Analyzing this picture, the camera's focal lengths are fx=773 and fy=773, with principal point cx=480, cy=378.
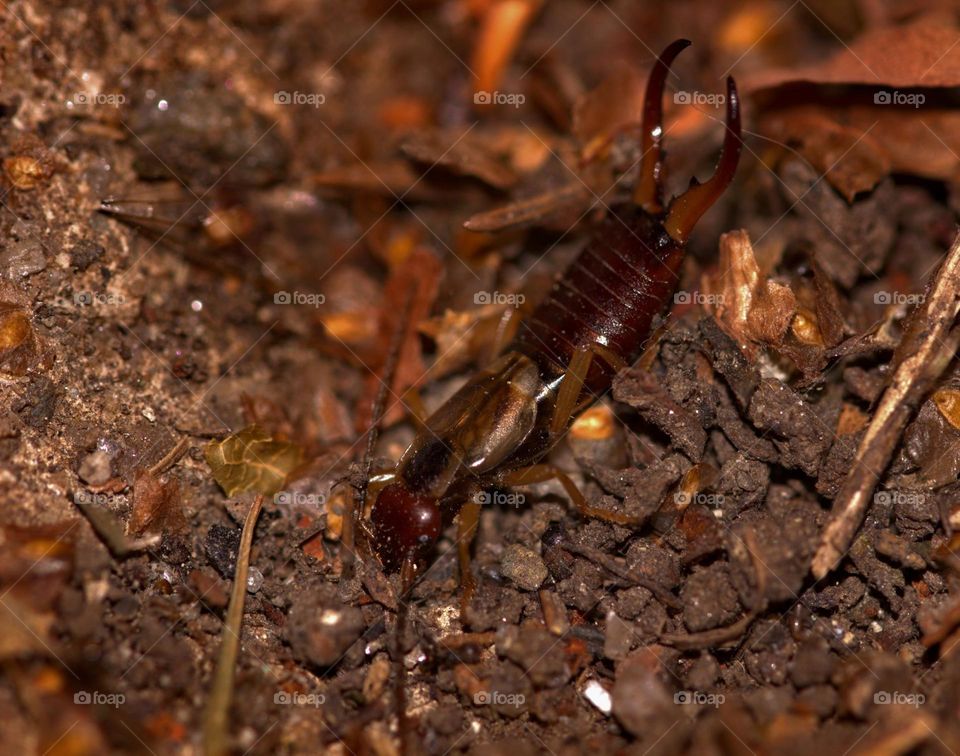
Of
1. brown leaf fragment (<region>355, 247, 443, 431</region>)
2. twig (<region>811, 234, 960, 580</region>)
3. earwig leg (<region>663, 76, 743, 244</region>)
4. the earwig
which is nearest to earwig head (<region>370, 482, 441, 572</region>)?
the earwig

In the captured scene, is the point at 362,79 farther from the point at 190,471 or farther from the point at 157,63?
the point at 190,471

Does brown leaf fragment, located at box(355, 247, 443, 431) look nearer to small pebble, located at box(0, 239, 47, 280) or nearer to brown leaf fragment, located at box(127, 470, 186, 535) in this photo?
brown leaf fragment, located at box(127, 470, 186, 535)

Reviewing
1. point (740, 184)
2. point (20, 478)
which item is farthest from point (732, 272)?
point (20, 478)

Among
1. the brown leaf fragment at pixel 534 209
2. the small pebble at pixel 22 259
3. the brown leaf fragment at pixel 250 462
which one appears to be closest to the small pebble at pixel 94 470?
the brown leaf fragment at pixel 250 462

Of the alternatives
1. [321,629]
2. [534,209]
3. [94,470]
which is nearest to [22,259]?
[94,470]

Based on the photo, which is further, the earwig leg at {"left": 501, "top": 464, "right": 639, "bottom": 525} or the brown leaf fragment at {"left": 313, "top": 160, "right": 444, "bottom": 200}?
the brown leaf fragment at {"left": 313, "top": 160, "right": 444, "bottom": 200}
